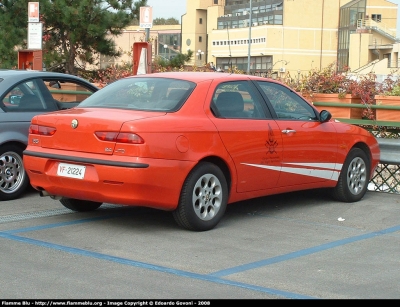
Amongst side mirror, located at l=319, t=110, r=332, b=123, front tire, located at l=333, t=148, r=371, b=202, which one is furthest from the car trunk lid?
front tire, located at l=333, t=148, r=371, b=202

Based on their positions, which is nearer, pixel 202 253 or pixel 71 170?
pixel 202 253

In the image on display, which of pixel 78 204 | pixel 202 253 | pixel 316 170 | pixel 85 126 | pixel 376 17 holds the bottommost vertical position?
pixel 202 253

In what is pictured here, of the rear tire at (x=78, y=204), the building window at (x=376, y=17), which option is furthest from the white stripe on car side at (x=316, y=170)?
the building window at (x=376, y=17)

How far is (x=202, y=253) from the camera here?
713 cm

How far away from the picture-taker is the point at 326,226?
8.62 m

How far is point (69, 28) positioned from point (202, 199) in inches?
651

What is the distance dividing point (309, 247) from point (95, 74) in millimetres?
15916

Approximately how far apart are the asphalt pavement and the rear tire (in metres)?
0.09

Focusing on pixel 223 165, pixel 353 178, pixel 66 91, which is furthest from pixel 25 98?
pixel 353 178

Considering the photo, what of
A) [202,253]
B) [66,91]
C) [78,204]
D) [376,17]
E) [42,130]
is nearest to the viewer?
[202,253]

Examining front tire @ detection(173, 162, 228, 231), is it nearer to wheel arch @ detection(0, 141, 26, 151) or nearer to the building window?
wheel arch @ detection(0, 141, 26, 151)

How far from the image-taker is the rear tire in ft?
29.2

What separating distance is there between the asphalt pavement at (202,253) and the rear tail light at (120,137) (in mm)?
926

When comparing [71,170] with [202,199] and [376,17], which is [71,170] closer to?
[202,199]
